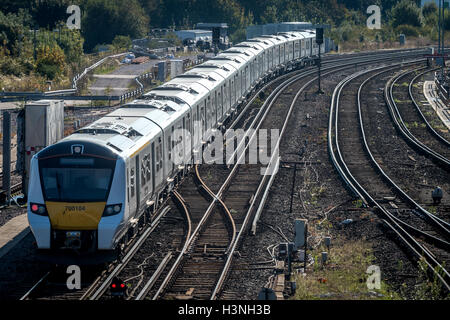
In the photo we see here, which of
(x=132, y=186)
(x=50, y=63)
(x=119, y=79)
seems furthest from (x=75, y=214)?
(x=119, y=79)

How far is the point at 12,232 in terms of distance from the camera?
1889 centimetres

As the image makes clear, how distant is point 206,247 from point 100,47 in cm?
6713

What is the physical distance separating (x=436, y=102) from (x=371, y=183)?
65.9 ft

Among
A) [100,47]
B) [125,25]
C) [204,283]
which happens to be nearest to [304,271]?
[204,283]

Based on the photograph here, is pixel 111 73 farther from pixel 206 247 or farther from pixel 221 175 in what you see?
pixel 206 247

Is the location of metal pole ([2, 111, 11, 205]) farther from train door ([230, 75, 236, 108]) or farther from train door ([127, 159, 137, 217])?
train door ([230, 75, 236, 108])

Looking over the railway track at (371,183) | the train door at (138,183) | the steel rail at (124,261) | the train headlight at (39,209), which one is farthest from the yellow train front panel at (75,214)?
the railway track at (371,183)

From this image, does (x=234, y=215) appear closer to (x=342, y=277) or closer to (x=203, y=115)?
(x=342, y=277)

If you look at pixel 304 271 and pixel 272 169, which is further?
pixel 272 169

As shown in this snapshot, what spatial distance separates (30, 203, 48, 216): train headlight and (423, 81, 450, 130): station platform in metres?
24.6

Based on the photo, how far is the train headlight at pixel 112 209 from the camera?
15.3 metres

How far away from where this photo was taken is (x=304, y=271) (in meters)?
15.8

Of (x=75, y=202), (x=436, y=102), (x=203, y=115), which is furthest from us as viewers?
(x=436, y=102)

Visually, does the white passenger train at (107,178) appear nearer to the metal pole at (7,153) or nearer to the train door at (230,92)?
the metal pole at (7,153)
